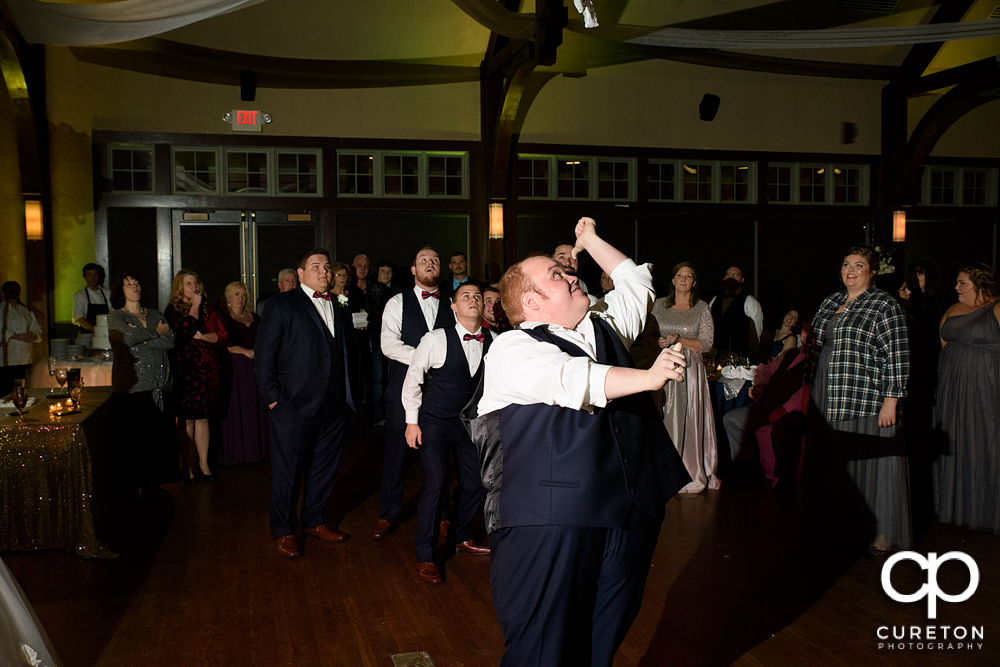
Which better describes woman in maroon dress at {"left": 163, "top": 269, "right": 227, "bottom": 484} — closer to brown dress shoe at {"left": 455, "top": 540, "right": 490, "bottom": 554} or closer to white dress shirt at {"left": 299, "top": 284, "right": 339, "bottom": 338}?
white dress shirt at {"left": 299, "top": 284, "right": 339, "bottom": 338}

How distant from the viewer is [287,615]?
3.19 metres

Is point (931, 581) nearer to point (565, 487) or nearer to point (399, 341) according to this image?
point (565, 487)

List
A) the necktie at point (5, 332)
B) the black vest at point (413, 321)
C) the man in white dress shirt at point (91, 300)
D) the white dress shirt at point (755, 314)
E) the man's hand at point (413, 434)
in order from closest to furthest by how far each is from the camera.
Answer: the man's hand at point (413, 434) → the black vest at point (413, 321) → the necktie at point (5, 332) → the white dress shirt at point (755, 314) → the man in white dress shirt at point (91, 300)

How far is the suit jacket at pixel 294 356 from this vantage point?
153 inches

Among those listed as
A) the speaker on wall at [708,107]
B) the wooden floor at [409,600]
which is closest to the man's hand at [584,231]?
the wooden floor at [409,600]

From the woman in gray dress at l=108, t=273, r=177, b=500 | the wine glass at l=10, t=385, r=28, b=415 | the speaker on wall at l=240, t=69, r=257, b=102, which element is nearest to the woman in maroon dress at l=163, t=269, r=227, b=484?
the woman in gray dress at l=108, t=273, r=177, b=500

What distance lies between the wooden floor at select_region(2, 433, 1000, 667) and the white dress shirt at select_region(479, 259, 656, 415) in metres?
1.31

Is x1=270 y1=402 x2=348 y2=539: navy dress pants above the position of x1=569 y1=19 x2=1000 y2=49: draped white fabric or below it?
below

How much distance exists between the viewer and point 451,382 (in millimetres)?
3660

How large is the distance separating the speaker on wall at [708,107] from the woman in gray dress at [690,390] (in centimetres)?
471

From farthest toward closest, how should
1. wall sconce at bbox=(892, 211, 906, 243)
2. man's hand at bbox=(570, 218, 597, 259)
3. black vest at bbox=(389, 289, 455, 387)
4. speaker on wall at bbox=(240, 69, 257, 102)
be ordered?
wall sconce at bbox=(892, 211, 906, 243) < speaker on wall at bbox=(240, 69, 257, 102) < black vest at bbox=(389, 289, 455, 387) < man's hand at bbox=(570, 218, 597, 259)

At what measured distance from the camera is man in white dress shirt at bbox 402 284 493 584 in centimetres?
365

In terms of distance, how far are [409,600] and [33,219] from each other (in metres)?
6.32

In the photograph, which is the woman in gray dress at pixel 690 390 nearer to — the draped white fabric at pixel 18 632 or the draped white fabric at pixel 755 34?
the draped white fabric at pixel 755 34
